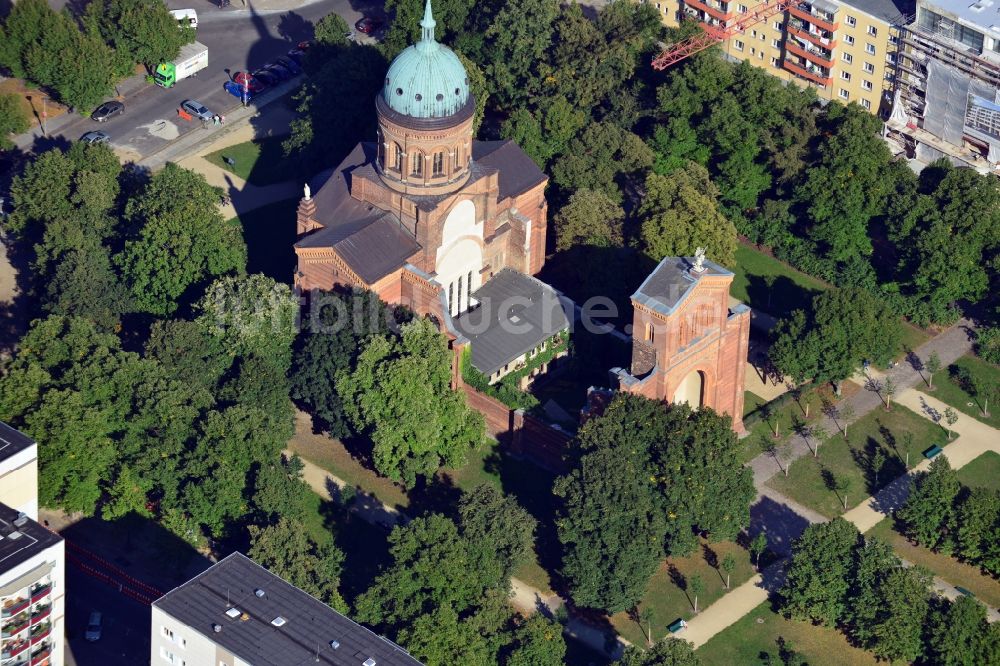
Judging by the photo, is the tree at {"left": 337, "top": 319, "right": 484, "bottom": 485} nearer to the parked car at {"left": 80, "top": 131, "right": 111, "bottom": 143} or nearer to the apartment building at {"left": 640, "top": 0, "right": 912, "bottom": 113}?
the parked car at {"left": 80, "top": 131, "right": 111, "bottom": 143}

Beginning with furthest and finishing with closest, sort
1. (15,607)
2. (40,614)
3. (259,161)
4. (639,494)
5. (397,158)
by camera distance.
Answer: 1. (259,161)
2. (397,158)
3. (639,494)
4. (40,614)
5. (15,607)

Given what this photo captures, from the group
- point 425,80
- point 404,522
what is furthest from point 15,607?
point 425,80

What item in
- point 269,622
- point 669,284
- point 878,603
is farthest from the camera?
point 669,284

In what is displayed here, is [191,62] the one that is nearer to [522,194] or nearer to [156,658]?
[522,194]

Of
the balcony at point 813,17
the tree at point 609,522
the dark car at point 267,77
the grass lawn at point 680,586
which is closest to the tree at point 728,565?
the grass lawn at point 680,586

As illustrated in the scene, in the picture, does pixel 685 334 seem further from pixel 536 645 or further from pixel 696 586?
pixel 536 645

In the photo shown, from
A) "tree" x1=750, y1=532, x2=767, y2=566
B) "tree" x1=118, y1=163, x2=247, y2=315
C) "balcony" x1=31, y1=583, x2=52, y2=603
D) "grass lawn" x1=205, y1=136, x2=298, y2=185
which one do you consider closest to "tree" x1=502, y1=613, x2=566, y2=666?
"tree" x1=750, y1=532, x2=767, y2=566

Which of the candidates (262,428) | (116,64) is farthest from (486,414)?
(116,64)
